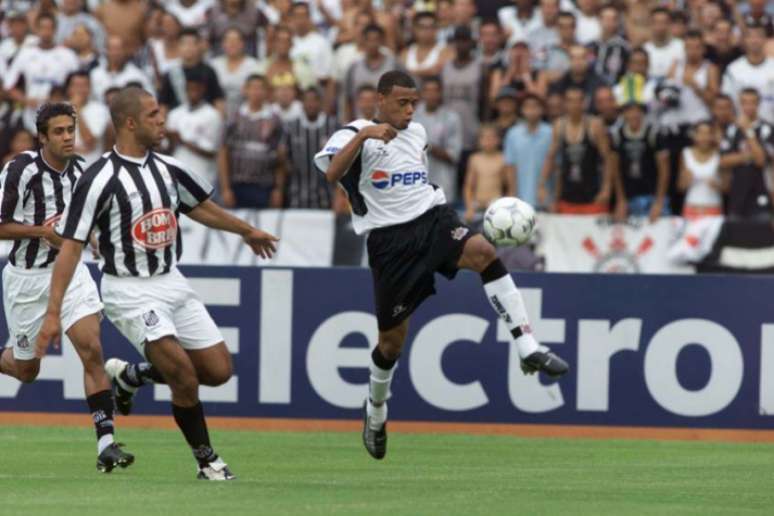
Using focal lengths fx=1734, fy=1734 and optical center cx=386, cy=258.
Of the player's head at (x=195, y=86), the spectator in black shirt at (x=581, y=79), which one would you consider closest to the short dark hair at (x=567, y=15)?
the spectator in black shirt at (x=581, y=79)

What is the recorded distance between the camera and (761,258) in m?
18.2

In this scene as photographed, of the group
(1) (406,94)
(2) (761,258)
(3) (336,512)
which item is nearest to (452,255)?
(1) (406,94)

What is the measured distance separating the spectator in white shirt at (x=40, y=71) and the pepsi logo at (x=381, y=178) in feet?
29.9

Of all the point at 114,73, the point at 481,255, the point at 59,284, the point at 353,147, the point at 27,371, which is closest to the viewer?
the point at 59,284

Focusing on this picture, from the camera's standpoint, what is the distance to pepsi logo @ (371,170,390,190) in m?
11.8

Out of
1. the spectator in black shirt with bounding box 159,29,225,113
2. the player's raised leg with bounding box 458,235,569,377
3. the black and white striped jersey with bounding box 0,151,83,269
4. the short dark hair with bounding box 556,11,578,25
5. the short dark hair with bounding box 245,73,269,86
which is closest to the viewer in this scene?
the player's raised leg with bounding box 458,235,569,377

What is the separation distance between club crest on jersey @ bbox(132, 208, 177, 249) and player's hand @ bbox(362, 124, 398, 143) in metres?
1.48

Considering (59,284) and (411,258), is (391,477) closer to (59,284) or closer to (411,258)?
(411,258)

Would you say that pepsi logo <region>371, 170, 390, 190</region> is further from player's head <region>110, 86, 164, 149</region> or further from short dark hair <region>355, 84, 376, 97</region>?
short dark hair <region>355, 84, 376, 97</region>

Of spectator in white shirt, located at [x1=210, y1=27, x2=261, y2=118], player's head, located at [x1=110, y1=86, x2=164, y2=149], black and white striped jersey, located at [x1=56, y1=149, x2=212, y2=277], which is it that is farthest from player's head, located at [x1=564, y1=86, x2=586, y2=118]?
player's head, located at [x1=110, y1=86, x2=164, y2=149]

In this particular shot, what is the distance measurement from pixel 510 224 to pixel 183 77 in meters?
8.54

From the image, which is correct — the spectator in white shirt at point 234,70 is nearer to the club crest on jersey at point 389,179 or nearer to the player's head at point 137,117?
the club crest on jersey at point 389,179

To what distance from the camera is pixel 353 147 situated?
36.4 ft

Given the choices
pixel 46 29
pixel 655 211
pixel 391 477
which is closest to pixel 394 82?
pixel 391 477
